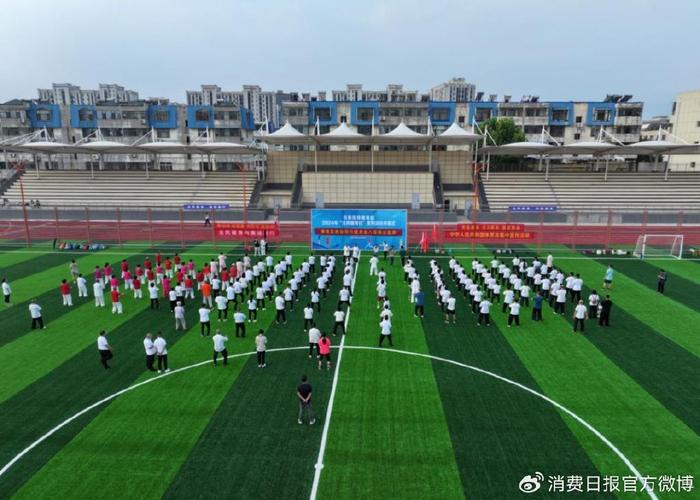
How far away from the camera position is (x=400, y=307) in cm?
1972

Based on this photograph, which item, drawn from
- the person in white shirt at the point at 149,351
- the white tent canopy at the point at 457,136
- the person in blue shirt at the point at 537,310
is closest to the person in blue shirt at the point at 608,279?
the person in blue shirt at the point at 537,310

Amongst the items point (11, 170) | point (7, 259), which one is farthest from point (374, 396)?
point (11, 170)

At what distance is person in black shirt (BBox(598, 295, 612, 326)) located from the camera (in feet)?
56.3

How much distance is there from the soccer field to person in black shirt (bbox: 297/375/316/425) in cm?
31

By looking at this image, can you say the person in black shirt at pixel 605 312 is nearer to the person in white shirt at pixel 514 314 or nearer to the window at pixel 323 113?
the person in white shirt at pixel 514 314

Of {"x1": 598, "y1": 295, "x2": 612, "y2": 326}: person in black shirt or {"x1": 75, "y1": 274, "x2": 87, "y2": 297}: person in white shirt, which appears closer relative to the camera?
{"x1": 598, "y1": 295, "x2": 612, "y2": 326}: person in black shirt

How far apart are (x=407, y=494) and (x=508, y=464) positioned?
239 cm

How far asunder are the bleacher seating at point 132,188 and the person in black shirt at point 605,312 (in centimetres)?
4076

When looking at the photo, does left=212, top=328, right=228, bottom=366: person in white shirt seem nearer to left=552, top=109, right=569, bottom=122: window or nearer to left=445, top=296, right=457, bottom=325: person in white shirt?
left=445, top=296, right=457, bottom=325: person in white shirt

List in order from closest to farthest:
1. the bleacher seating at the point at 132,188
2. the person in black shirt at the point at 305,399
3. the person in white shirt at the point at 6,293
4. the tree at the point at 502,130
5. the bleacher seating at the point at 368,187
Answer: the person in black shirt at the point at 305,399 → the person in white shirt at the point at 6,293 → the bleacher seating at the point at 368,187 → the bleacher seating at the point at 132,188 → the tree at the point at 502,130

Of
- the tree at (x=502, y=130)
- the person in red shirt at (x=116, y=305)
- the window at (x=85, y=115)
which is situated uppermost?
the window at (x=85, y=115)

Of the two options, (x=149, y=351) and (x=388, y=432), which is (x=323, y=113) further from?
(x=388, y=432)

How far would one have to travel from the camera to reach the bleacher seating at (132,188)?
5125cm

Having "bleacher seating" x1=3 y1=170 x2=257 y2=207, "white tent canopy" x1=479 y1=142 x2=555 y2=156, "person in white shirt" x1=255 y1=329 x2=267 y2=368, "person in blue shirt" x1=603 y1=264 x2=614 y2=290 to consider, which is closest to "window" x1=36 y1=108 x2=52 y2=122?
"bleacher seating" x1=3 y1=170 x2=257 y2=207
